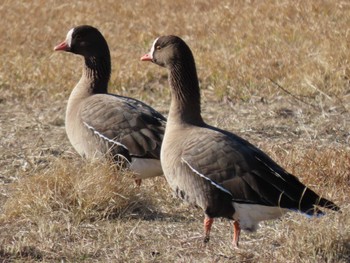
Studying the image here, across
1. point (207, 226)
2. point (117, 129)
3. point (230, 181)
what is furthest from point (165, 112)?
point (230, 181)

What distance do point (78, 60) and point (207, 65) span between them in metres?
2.19

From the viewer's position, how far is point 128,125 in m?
8.15

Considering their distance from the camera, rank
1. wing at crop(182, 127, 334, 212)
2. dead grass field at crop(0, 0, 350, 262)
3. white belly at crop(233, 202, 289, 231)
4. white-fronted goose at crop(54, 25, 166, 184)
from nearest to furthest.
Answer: wing at crop(182, 127, 334, 212) → white belly at crop(233, 202, 289, 231) → dead grass field at crop(0, 0, 350, 262) → white-fronted goose at crop(54, 25, 166, 184)

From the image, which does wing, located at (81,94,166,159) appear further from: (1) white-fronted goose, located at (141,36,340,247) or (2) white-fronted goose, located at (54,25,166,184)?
(1) white-fronted goose, located at (141,36,340,247)

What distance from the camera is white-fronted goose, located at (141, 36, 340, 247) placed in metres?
6.32

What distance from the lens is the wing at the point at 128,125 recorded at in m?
8.01

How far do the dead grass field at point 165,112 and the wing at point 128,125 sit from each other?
347 mm

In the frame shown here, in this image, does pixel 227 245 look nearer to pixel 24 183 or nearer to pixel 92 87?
pixel 24 183

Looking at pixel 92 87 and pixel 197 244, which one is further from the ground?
pixel 92 87

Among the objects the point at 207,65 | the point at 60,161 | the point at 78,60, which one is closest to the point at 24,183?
the point at 60,161

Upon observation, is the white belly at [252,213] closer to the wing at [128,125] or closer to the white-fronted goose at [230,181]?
the white-fronted goose at [230,181]

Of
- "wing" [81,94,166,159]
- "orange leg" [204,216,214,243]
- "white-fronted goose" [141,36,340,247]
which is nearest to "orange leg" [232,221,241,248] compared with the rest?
"white-fronted goose" [141,36,340,247]

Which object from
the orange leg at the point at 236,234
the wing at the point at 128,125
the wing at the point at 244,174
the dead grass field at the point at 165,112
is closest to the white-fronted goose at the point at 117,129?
the wing at the point at 128,125

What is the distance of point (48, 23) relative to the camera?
52.3 feet
